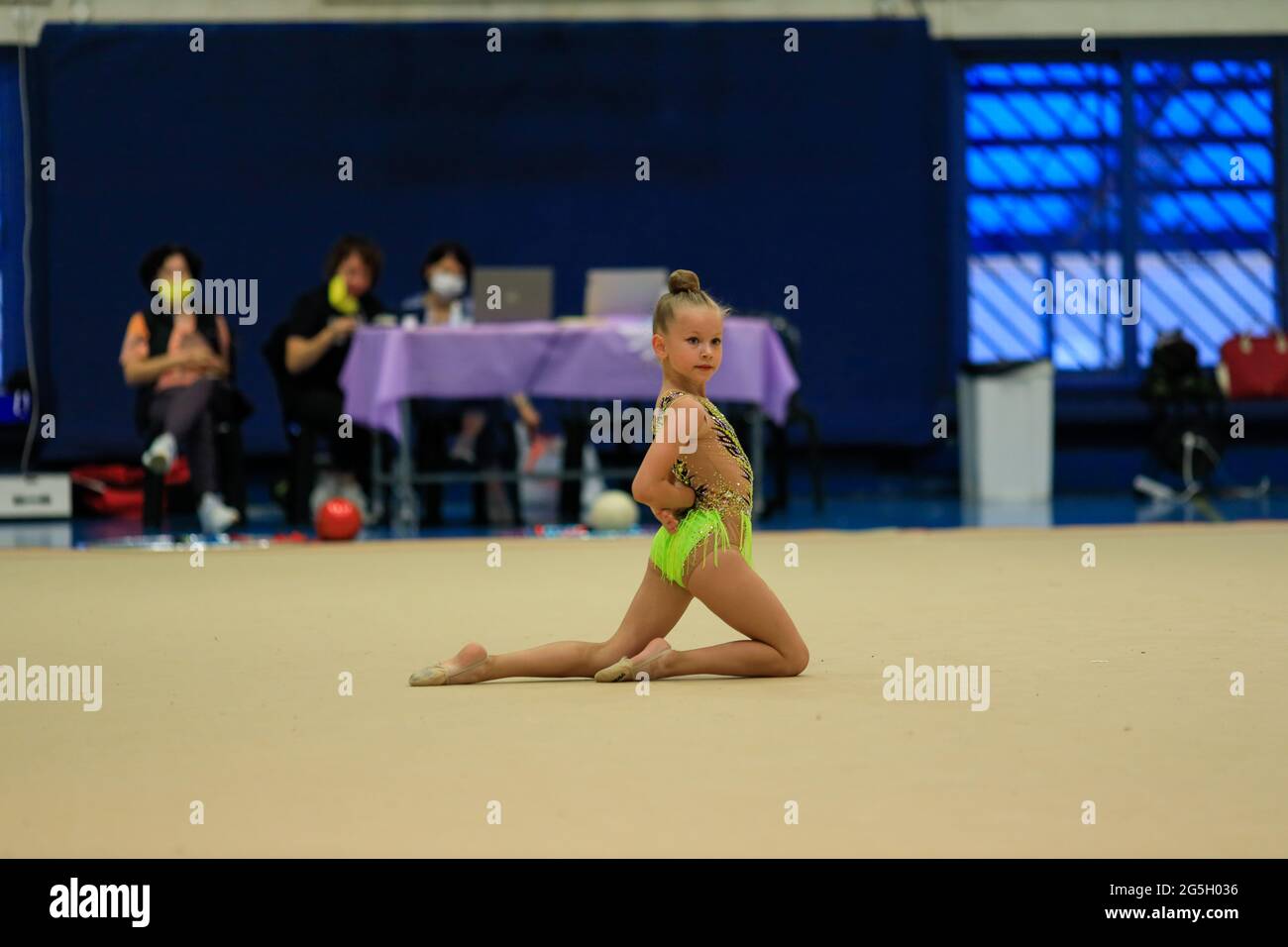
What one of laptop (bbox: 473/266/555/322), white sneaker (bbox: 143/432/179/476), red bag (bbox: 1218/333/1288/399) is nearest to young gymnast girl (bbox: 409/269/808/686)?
white sneaker (bbox: 143/432/179/476)

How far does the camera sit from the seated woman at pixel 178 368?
288 inches

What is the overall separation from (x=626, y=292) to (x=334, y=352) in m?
1.36

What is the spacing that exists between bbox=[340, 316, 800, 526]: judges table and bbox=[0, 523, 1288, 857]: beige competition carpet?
2.66 metres

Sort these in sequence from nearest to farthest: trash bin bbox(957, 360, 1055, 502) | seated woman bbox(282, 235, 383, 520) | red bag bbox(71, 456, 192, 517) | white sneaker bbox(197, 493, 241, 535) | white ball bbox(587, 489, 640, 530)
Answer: white ball bbox(587, 489, 640, 530), white sneaker bbox(197, 493, 241, 535), seated woman bbox(282, 235, 383, 520), red bag bbox(71, 456, 192, 517), trash bin bbox(957, 360, 1055, 502)

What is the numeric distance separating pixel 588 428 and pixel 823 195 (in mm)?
2914

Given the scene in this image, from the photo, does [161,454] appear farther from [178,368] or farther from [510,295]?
[510,295]

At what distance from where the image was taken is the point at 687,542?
3045 millimetres

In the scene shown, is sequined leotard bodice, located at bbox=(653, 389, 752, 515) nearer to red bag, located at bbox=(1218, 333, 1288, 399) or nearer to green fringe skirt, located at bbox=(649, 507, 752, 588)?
green fringe skirt, located at bbox=(649, 507, 752, 588)

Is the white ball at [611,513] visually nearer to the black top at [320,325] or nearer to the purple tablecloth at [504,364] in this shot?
the purple tablecloth at [504,364]

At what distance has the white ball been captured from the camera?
22.8 feet

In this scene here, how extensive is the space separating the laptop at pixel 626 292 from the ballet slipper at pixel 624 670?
15.5 feet

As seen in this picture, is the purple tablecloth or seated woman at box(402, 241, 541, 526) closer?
the purple tablecloth

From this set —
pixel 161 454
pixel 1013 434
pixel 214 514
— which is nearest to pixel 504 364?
pixel 214 514
